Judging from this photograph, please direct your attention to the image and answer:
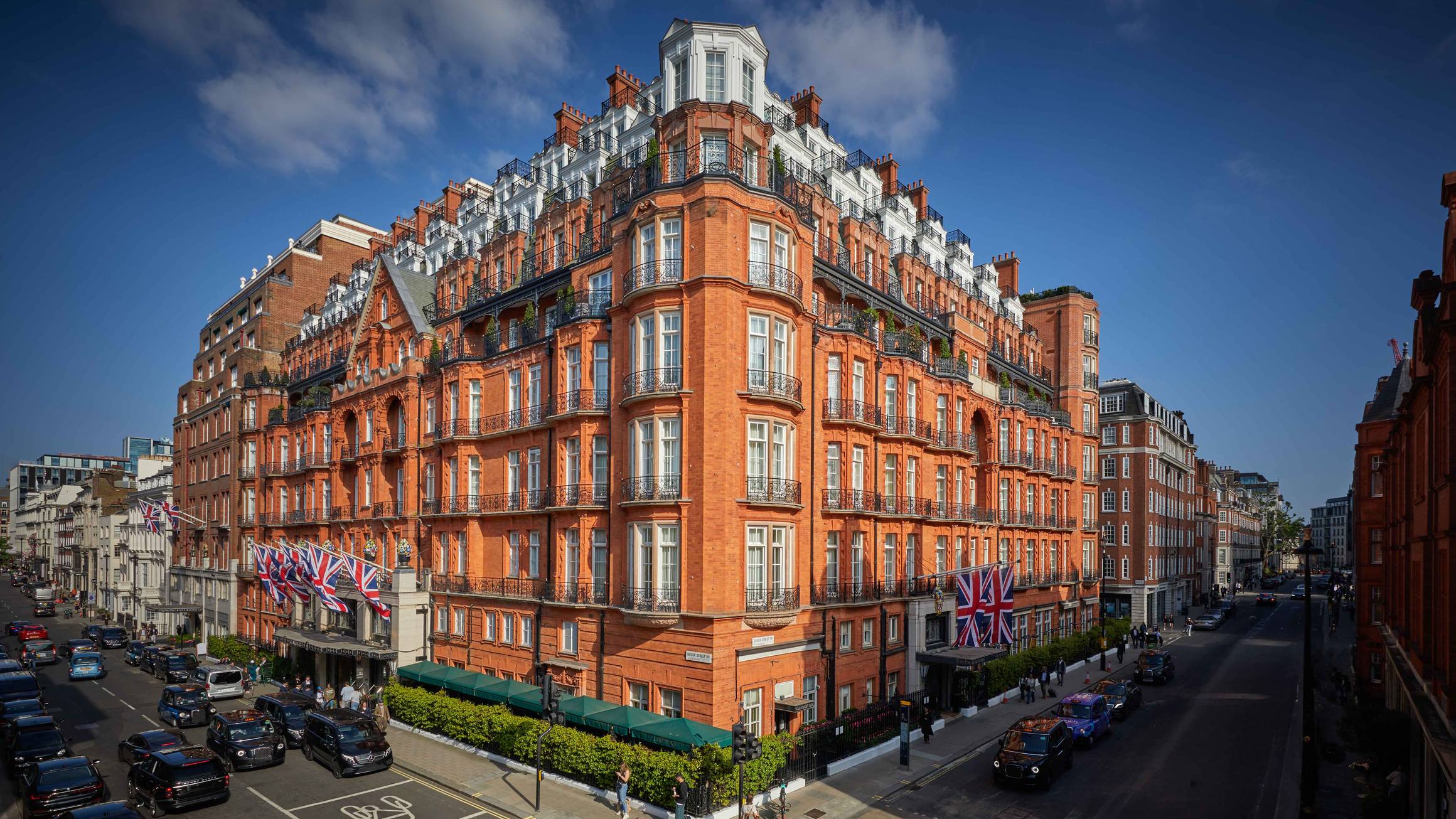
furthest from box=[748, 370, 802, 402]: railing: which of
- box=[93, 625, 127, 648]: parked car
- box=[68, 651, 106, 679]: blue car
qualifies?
box=[93, 625, 127, 648]: parked car

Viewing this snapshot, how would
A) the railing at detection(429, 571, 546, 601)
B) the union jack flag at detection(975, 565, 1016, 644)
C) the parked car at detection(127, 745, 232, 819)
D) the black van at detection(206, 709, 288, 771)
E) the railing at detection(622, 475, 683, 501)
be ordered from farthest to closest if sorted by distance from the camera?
the railing at detection(429, 571, 546, 601) → the union jack flag at detection(975, 565, 1016, 644) → the black van at detection(206, 709, 288, 771) → the railing at detection(622, 475, 683, 501) → the parked car at detection(127, 745, 232, 819)

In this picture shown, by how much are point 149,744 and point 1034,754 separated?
29109mm

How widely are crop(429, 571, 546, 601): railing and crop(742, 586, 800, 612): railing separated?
399 inches

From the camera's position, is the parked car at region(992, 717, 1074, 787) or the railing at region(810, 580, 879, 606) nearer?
the parked car at region(992, 717, 1074, 787)

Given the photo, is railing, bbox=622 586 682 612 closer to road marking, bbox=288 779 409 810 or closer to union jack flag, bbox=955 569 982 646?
road marking, bbox=288 779 409 810

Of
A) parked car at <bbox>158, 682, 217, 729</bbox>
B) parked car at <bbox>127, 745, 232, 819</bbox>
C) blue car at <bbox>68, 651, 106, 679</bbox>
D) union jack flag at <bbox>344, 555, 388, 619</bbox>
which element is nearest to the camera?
parked car at <bbox>127, 745, 232, 819</bbox>

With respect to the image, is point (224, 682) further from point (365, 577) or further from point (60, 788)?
point (60, 788)

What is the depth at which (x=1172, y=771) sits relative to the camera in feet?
92.2

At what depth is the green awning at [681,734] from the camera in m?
23.7

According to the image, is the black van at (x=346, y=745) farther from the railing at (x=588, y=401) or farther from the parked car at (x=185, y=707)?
the railing at (x=588, y=401)

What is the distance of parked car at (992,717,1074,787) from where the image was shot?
84.1 feet

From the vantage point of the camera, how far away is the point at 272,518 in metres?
55.1

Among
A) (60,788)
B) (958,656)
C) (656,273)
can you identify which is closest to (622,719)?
(656,273)

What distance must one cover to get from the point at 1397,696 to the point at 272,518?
2472 inches
